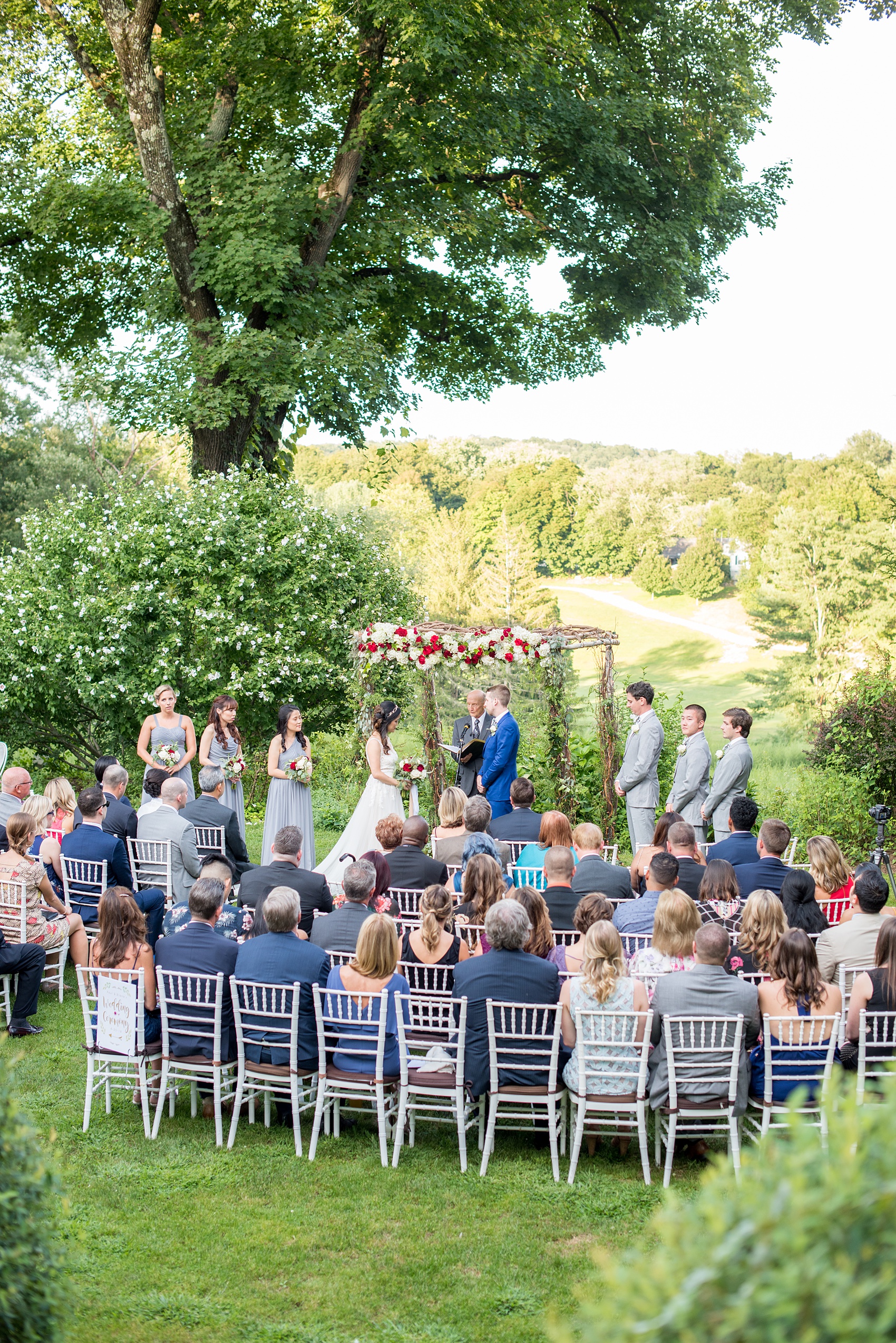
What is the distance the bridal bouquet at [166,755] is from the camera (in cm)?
1064

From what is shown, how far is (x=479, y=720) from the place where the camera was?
11062 millimetres

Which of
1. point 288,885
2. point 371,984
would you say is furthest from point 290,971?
point 288,885

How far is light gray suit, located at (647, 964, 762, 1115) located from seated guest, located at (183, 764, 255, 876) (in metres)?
4.53

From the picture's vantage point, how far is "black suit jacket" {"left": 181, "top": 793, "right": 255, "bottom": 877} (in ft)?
29.7

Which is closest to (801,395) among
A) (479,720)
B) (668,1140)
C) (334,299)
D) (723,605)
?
(723,605)

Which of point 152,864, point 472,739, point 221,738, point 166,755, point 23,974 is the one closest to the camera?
point 23,974

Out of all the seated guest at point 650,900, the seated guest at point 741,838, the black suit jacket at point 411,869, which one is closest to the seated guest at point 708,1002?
the seated guest at point 650,900

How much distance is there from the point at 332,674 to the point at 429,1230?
965 cm

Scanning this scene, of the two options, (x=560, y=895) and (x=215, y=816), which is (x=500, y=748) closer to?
(x=215, y=816)

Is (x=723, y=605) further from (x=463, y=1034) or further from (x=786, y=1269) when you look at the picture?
(x=786, y=1269)

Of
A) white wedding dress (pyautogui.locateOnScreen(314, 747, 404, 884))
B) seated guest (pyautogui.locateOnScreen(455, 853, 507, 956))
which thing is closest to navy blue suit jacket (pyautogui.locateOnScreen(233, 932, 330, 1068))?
seated guest (pyautogui.locateOnScreen(455, 853, 507, 956))

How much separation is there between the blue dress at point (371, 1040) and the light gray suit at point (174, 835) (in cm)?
299

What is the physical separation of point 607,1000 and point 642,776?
496 cm

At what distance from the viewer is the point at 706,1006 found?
17.9 feet
